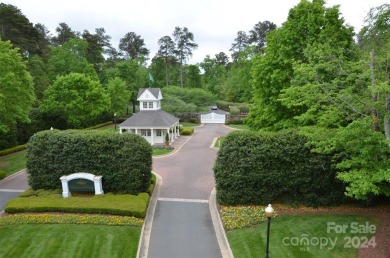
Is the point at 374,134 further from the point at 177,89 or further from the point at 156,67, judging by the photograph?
the point at 156,67

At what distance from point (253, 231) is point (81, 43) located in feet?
160

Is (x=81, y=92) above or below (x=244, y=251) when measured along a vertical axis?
above

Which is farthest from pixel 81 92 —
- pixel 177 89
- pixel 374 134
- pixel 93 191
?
pixel 374 134

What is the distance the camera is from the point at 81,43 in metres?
50.6

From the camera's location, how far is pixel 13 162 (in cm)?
2731

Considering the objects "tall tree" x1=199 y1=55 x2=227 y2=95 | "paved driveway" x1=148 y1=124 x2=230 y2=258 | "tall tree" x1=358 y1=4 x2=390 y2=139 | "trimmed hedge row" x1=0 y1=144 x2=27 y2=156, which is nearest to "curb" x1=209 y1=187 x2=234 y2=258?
"paved driveway" x1=148 y1=124 x2=230 y2=258

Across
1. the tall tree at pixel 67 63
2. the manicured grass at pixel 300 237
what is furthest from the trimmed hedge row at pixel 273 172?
the tall tree at pixel 67 63

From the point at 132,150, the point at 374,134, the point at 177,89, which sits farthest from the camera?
the point at 177,89

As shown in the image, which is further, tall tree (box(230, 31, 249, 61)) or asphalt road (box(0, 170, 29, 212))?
tall tree (box(230, 31, 249, 61))

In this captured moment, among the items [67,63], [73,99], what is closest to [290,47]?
[73,99]

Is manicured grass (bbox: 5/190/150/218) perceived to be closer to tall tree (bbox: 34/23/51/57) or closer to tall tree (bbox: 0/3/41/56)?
tall tree (bbox: 0/3/41/56)

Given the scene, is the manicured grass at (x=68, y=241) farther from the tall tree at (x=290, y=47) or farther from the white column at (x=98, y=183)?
the tall tree at (x=290, y=47)

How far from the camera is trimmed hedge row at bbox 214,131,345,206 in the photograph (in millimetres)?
15539

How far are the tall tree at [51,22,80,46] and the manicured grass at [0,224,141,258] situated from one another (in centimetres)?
6480
